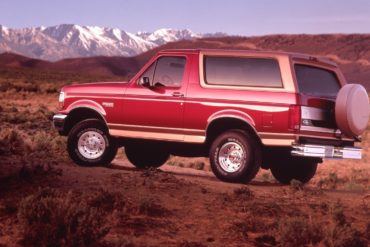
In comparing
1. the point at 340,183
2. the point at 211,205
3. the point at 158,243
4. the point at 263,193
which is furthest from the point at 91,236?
the point at 340,183

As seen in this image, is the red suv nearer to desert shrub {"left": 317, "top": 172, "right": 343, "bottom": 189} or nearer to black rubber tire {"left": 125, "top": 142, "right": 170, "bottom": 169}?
black rubber tire {"left": 125, "top": 142, "right": 170, "bottom": 169}

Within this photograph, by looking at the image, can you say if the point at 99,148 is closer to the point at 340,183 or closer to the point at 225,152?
the point at 225,152

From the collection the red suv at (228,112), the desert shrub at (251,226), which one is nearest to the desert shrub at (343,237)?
the desert shrub at (251,226)

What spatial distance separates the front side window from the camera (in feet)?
38.3

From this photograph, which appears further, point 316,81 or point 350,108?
point 316,81

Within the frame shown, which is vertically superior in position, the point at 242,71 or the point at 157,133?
the point at 242,71

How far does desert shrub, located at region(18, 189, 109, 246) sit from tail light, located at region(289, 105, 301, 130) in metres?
4.24

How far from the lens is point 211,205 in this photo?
8.91m

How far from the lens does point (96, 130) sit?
1234 cm

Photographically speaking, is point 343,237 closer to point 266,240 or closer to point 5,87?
point 266,240

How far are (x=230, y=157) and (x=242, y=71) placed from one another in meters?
1.44

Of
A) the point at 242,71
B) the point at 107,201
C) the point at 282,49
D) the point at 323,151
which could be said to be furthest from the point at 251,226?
the point at 282,49

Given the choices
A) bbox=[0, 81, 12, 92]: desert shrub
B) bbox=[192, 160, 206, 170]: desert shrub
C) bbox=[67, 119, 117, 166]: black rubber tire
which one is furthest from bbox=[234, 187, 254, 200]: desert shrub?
bbox=[0, 81, 12, 92]: desert shrub

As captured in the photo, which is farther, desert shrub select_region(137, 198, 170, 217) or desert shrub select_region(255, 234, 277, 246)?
desert shrub select_region(137, 198, 170, 217)
